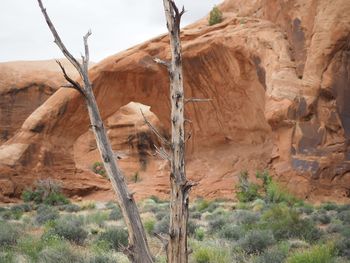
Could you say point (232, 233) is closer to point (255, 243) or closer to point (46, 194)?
point (255, 243)

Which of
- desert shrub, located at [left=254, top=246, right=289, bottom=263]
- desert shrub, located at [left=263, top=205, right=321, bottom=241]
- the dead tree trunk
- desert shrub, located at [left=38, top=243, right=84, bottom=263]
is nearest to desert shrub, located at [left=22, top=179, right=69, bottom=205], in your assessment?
desert shrub, located at [left=263, top=205, right=321, bottom=241]

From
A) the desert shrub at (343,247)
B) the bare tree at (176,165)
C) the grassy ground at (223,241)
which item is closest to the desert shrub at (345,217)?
the grassy ground at (223,241)

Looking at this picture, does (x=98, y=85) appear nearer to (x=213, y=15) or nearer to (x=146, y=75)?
(x=146, y=75)

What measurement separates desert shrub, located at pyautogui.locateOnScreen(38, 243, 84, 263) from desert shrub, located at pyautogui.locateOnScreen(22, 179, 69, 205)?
14.6m

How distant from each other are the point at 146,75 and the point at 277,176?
927cm

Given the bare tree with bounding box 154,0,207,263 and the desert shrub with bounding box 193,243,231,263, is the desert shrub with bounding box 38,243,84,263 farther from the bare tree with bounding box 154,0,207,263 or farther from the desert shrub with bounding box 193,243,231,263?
the bare tree with bounding box 154,0,207,263

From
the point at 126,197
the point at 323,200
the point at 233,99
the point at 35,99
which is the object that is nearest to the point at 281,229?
the point at 126,197

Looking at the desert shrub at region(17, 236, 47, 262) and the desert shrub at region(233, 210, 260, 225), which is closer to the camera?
the desert shrub at region(17, 236, 47, 262)

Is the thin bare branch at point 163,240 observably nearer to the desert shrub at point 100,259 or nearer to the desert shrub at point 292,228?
the desert shrub at point 100,259

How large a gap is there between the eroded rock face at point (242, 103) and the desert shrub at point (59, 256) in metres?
9.92

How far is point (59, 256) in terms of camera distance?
18.4 feet

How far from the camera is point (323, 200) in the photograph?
1348 centimetres

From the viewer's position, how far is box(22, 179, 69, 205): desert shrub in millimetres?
20000

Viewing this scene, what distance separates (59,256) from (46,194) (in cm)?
1562
